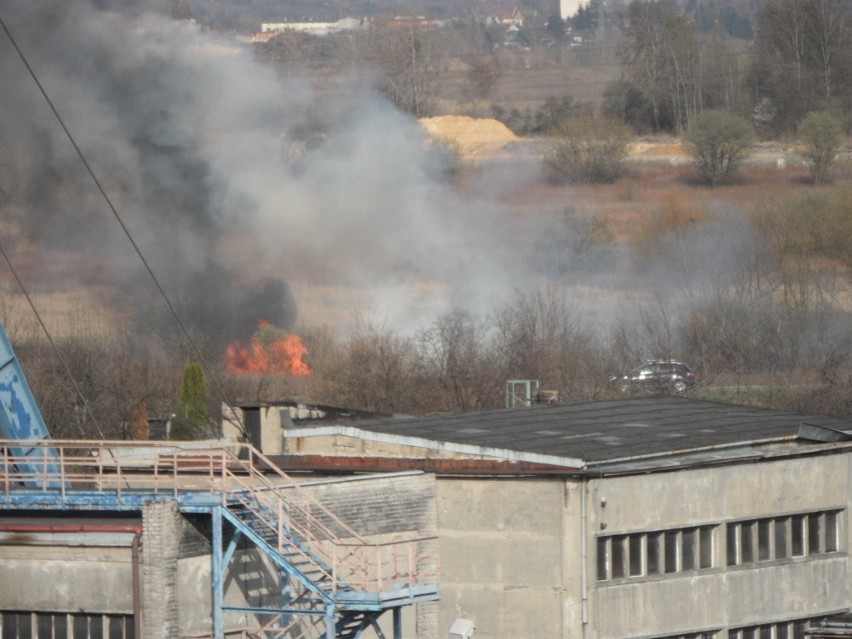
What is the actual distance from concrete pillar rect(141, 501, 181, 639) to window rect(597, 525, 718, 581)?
727 centimetres

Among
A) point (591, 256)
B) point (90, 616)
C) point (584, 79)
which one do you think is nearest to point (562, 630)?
point (90, 616)

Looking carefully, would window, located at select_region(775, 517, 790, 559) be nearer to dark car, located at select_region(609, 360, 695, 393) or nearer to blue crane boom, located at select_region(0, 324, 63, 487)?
blue crane boom, located at select_region(0, 324, 63, 487)

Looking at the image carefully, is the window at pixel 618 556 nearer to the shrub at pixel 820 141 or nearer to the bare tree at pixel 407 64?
the shrub at pixel 820 141

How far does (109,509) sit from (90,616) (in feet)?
4.09

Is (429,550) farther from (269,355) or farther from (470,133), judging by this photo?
(470,133)

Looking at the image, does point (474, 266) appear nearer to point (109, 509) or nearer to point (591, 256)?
point (591, 256)

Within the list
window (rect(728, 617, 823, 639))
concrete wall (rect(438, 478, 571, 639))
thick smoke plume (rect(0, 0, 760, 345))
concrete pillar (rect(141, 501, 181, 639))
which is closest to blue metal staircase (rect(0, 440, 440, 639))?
concrete pillar (rect(141, 501, 181, 639))

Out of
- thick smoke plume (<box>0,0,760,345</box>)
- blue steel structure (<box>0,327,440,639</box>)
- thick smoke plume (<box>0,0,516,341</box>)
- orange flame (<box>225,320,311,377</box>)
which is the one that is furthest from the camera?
thick smoke plume (<box>0,0,760,345</box>)

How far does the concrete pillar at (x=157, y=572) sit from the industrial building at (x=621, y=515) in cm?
543

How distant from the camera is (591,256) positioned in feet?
245

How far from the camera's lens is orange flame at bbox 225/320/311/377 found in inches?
2313

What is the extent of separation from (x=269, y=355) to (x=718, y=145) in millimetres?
33702

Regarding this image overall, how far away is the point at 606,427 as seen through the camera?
1233 inches

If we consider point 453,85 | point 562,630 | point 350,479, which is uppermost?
point 453,85
